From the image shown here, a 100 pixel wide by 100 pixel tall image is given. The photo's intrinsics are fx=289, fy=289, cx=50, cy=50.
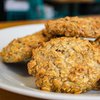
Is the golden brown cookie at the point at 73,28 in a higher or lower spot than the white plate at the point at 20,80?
higher

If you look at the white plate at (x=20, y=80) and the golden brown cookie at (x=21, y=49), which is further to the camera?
the golden brown cookie at (x=21, y=49)

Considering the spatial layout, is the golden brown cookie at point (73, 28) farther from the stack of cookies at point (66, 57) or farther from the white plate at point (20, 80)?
the white plate at point (20, 80)

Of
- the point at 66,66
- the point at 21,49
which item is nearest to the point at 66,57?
the point at 66,66

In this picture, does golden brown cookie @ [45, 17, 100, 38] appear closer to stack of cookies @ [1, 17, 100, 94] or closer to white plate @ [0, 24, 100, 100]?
stack of cookies @ [1, 17, 100, 94]

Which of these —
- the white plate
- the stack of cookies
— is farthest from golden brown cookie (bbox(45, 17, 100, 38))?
the white plate

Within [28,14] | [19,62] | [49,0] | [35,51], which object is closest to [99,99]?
[35,51]

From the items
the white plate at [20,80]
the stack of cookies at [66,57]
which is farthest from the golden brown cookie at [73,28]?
the white plate at [20,80]
